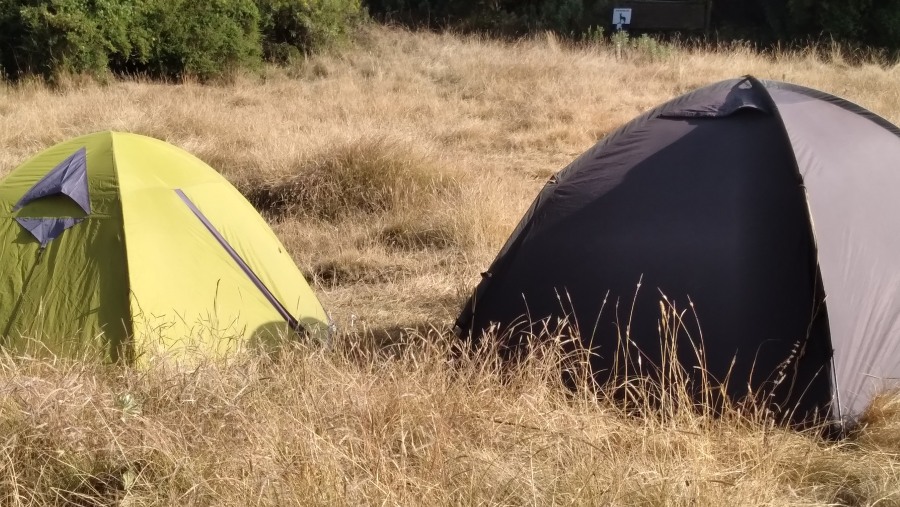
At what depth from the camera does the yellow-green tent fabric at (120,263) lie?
466 cm

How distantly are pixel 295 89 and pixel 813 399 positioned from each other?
12.7 metres

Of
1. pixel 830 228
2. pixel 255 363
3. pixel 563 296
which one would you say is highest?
pixel 830 228

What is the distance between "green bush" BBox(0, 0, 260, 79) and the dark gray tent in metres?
13.3

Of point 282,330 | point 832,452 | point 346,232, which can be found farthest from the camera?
point 346,232

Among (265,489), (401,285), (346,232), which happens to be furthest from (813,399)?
(346,232)

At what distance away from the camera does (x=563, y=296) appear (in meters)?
4.42

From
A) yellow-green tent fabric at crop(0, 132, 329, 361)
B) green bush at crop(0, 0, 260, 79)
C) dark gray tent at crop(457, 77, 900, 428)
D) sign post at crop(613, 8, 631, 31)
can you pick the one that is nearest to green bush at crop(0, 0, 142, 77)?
green bush at crop(0, 0, 260, 79)

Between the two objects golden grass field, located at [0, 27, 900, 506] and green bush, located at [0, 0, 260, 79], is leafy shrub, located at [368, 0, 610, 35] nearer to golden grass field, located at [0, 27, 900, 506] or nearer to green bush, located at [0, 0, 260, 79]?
green bush, located at [0, 0, 260, 79]

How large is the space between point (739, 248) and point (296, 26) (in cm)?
1618

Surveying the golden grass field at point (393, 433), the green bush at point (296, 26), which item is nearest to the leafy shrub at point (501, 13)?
the green bush at point (296, 26)

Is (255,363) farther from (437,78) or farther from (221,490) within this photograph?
(437,78)

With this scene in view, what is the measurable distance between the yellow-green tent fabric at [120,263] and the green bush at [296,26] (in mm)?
13892

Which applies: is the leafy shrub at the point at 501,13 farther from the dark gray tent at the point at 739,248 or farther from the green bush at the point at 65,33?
the dark gray tent at the point at 739,248

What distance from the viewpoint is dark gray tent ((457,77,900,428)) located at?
407cm
